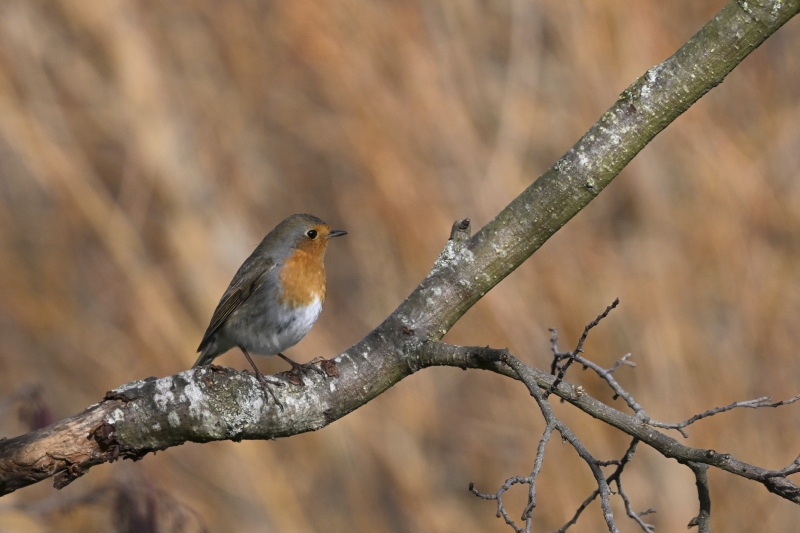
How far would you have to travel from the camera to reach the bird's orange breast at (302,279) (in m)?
3.35

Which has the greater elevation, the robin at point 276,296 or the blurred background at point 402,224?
the blurred background at point 402,224

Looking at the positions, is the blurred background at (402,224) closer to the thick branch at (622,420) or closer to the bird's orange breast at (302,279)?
the bird's orange breast at (302,279)

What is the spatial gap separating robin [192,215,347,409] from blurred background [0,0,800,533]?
2.11 metres

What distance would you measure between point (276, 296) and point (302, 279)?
130mm

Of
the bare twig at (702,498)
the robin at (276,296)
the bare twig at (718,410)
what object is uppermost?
the robin at (276,296)

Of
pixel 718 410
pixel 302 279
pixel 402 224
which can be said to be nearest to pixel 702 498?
pixel 718 410

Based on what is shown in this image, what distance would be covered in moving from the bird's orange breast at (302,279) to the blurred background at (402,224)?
2.15 meters

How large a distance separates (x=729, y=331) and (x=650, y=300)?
0.59 metres

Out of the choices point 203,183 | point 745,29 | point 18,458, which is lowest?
point 18,458

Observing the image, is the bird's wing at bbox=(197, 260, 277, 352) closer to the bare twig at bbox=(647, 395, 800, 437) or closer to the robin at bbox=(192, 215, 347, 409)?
the robin at bbox=(192, 215, 347, 409)

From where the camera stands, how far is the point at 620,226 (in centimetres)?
575

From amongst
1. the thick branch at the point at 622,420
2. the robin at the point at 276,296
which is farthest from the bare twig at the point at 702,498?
the robin at the point at 276,296

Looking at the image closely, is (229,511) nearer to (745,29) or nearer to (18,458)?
(18,458)

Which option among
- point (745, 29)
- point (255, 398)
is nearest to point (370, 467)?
point (255, 398)
